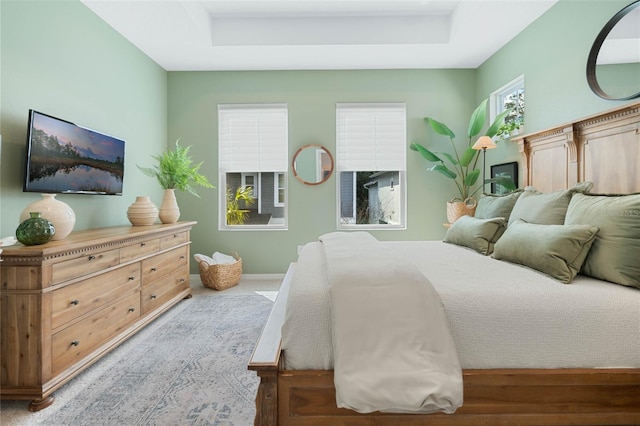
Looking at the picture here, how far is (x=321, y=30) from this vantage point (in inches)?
141

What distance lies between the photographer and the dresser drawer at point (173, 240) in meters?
3.12

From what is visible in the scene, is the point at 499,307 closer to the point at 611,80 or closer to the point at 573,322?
the point at 573,322

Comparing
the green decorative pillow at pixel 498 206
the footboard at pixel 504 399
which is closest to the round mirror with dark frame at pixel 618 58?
the green decorative pillow at pixel 498 206

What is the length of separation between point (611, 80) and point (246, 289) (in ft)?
12.5

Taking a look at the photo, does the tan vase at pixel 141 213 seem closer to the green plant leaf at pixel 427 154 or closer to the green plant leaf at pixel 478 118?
the green plant leaf at pixel 427 154

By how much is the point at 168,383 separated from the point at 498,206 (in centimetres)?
265

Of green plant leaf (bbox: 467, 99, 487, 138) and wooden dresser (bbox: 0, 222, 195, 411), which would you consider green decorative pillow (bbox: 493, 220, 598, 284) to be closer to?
green plant leaf (bbox: 467, 99, 487, 138)

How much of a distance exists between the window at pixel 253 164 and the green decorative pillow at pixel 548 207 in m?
2.85

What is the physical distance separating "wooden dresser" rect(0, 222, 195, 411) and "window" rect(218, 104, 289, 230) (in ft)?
5.97

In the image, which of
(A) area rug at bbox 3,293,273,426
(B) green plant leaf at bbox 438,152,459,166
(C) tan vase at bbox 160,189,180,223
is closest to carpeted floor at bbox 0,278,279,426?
(A) area rug at bbox 3,293,273,426

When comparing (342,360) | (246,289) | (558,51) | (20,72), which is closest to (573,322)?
(342,360)

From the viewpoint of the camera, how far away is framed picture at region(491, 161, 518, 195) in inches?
133

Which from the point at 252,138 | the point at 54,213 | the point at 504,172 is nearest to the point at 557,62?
the point at 504,172

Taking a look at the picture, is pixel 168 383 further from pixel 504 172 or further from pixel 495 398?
pixel 504 172
